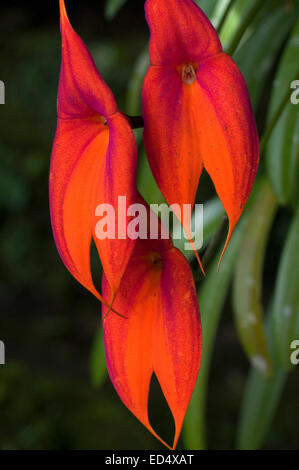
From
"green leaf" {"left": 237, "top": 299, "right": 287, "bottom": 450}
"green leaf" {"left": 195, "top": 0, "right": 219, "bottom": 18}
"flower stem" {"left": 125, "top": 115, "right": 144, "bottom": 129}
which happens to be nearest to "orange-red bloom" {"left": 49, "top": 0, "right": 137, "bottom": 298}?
"flower stem" {"left": 125, "top": 115, "right": 144, "bottom": 129}

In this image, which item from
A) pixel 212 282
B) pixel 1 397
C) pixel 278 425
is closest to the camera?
pixel 212 282

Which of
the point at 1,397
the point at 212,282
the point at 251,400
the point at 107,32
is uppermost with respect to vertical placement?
the point at 107,32

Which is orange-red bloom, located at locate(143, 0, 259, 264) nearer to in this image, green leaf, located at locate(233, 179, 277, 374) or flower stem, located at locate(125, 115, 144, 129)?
flower stem, located at locate(125, 115, 144, 129)

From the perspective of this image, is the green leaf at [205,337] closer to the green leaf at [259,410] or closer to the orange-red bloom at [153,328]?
the green leaf at [259,410]

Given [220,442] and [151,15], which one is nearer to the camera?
[151,15]

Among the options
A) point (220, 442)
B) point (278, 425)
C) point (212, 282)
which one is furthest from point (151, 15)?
point (278, 425)

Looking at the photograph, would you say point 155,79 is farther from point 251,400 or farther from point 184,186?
point 251,400
